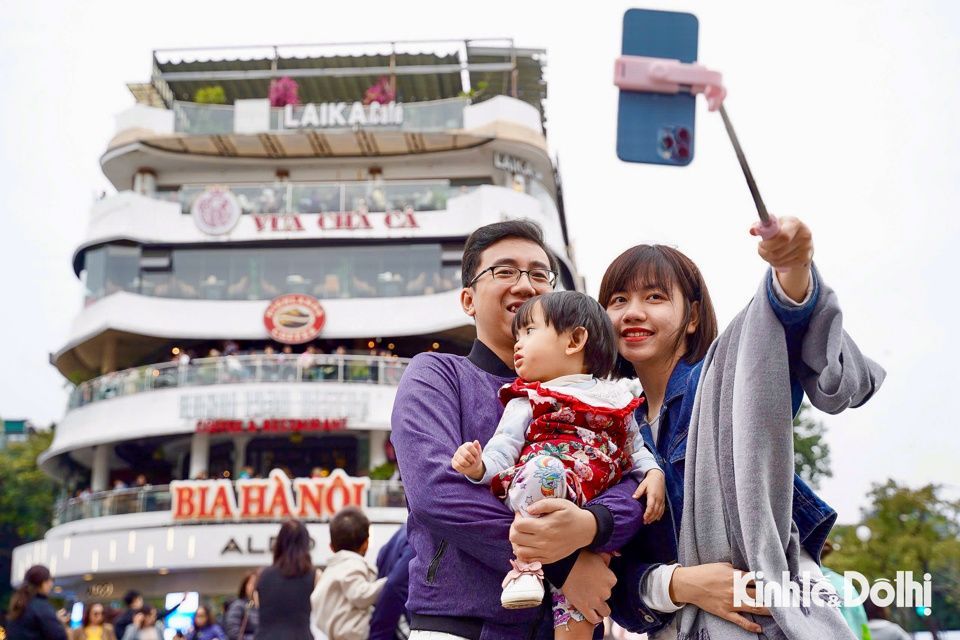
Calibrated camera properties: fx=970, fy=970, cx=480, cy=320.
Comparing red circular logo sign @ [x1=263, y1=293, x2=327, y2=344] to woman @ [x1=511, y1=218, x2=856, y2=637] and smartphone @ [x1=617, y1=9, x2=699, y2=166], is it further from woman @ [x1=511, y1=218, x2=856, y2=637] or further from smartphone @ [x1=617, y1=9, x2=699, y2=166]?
smartphone @ [x1=617, y1=9, x2=699, y2=166]

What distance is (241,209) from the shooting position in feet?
106

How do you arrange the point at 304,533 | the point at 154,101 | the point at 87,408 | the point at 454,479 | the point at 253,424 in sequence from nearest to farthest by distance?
the point at 454,479, the point at 304,533, the point at 253,424, the point at 87,408, the point at 154,101

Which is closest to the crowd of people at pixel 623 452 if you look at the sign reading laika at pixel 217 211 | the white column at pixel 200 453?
the white column at pixel 200 453

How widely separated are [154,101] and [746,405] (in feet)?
124

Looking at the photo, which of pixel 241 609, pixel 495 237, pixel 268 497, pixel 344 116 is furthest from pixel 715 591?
pixel 344 116

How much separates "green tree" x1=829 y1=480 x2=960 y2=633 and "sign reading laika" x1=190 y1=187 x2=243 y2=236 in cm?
2185

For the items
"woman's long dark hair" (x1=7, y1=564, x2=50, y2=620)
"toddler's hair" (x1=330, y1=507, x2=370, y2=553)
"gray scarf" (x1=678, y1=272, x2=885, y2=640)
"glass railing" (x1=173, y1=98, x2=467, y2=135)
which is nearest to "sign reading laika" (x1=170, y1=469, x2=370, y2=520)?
"glass railing" (x1=173, y1=98, x2=467, y2=135)

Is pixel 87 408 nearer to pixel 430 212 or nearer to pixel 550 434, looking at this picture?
pixel 430 212

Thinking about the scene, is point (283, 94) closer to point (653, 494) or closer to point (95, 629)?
point (95, 629)

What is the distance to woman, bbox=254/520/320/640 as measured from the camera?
6.10 meters

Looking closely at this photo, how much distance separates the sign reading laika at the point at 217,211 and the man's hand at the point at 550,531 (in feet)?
101

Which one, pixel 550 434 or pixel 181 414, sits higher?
pixel 181 414

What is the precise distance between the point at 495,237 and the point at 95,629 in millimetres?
13225

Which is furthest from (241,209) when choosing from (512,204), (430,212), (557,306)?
(557,306)
